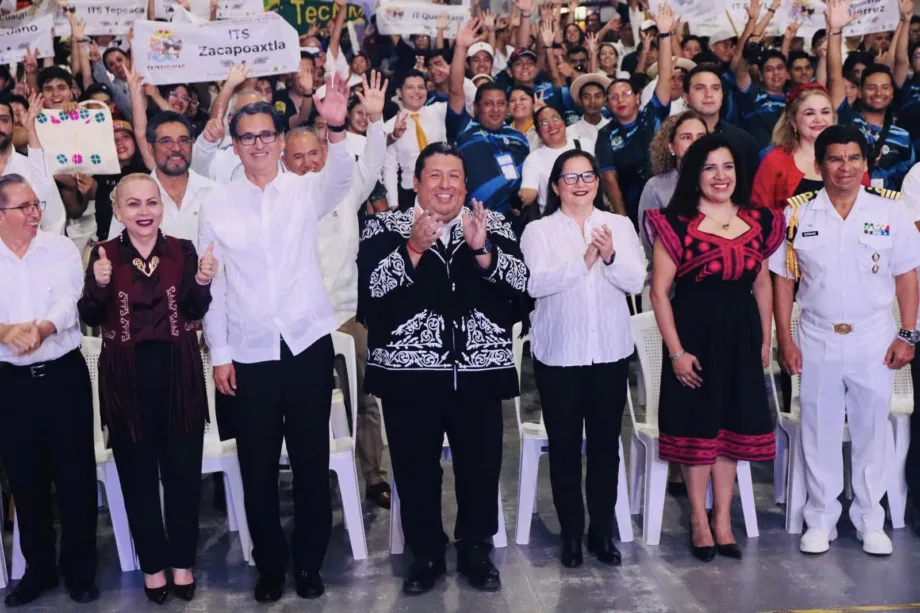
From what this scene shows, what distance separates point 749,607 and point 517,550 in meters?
0.95

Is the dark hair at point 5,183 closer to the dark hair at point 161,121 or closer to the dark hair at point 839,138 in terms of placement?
the dark hair at point 161,121

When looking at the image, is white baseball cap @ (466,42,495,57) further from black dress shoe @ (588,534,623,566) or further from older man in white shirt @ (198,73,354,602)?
black dress shoe @ (588,534,623,566)

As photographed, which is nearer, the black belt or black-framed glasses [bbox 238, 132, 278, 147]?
black-framed glasses [bbox 238, 132, 278, 147]

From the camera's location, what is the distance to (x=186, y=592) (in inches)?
147

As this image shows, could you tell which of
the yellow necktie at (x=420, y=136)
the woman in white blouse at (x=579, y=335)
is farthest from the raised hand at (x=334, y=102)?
the yellow necktie at (x=420, y=136)

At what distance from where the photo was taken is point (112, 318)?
11.5 feet

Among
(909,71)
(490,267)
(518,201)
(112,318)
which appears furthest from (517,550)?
(909,71)

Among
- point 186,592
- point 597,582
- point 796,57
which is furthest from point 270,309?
point 796,57

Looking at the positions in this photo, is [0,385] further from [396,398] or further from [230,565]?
[396,398]

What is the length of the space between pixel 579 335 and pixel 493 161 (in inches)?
83.7

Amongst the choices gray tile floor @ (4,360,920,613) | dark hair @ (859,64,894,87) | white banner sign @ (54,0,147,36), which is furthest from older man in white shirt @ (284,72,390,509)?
white banner sign @ (54,0,147,36)

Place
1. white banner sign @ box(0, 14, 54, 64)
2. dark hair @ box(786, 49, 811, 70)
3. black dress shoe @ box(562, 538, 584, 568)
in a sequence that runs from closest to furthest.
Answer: black dress shoe @ box(562, 538, 584, 568)
white banner sign @ box(0, 14, 54, 64)
dark hair @ box(786, 49, 811, 70)

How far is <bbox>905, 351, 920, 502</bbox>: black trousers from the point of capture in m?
4.19

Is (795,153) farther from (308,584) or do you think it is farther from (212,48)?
(212,48)
